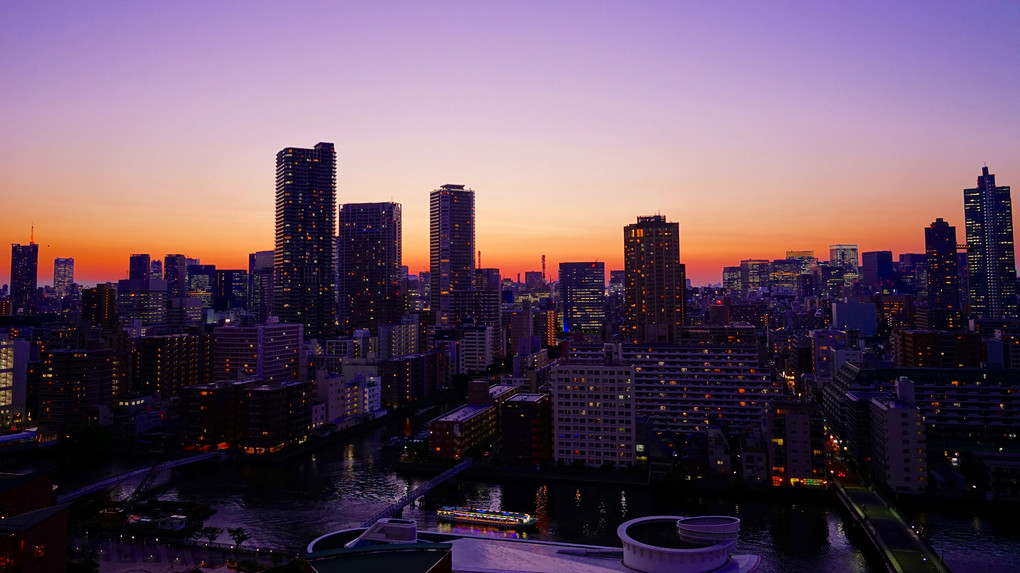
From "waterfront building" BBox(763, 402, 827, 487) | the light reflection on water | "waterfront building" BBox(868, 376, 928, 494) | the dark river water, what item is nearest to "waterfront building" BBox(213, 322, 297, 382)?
the dark river water

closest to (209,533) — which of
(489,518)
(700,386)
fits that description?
(489,518)

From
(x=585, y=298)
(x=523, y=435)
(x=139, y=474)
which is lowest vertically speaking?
(x=139, y=474)

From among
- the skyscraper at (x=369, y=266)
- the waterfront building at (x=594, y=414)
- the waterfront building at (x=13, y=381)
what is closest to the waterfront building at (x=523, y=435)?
the waterfront building at (x=594, y=414)

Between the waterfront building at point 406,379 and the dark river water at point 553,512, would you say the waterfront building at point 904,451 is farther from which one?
the waterfront building at point 406,379

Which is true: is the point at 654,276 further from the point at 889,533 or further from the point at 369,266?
the point at 889,533

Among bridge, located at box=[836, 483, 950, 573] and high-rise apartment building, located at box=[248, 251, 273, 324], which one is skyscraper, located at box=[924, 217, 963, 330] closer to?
bridge, located at box=[836, 483, 950, 573]

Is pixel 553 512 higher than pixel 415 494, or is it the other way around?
pixel 415 494

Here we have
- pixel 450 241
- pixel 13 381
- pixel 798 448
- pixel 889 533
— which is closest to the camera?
pixel 889 533
